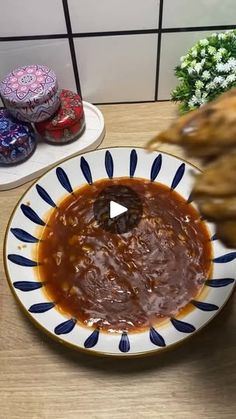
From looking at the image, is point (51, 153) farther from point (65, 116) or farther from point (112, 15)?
point (112, 15)

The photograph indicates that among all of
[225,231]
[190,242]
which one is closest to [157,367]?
[190,242]

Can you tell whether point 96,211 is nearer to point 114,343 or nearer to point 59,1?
point 114,343

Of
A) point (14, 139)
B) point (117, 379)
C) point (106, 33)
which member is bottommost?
point (117, 379)

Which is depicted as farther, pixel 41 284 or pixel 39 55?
pixel 39 55

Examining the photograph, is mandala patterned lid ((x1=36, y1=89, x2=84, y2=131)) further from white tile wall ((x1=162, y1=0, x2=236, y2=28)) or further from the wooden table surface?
the wooden table surface

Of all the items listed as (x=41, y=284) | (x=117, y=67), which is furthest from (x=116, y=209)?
(x=117, y=67)
